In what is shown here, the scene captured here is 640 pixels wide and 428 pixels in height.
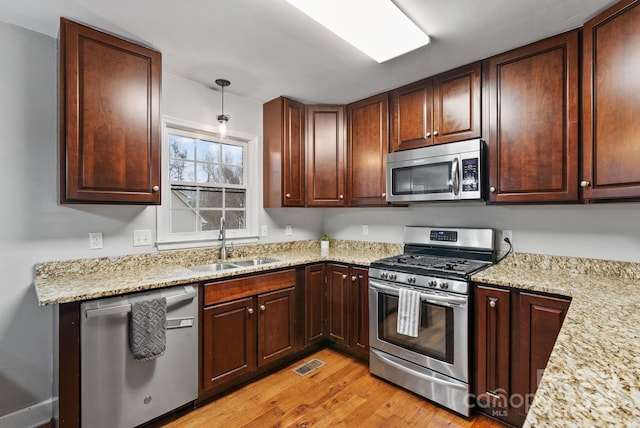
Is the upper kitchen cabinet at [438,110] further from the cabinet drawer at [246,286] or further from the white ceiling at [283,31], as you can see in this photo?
the cabinet drawer at [246,286]

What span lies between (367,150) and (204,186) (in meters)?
1.56

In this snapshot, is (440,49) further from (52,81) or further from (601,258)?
(52,81)

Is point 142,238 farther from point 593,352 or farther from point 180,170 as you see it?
point 593,352

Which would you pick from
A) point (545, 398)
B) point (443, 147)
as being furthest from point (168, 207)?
point (545, 398)

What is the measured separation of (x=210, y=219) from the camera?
2922 millimetres

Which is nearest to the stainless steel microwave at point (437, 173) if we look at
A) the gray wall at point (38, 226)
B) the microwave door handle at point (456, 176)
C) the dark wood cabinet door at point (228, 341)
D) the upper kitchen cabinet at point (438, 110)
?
the microwave door handle at point (456, 176)

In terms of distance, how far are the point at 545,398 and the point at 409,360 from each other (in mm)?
1776

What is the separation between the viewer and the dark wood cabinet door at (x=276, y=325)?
8.13 feet

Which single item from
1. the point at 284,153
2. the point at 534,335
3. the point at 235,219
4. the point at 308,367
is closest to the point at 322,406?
the point at 308,367

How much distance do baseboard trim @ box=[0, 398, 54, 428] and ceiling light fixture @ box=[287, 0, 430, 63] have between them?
2.82 meters

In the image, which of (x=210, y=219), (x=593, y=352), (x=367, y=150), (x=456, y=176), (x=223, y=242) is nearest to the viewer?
(x=593, y=352)

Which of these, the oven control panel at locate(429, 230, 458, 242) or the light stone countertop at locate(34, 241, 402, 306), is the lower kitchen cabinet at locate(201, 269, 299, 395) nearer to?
the light stone countertop at locate(34, 241, 402, 306)

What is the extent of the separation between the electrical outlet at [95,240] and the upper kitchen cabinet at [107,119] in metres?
0.38

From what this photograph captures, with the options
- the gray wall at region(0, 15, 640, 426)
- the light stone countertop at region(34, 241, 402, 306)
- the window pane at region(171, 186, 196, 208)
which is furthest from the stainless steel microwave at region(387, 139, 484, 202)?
the window pane at region(171, 186, 196, 208)
